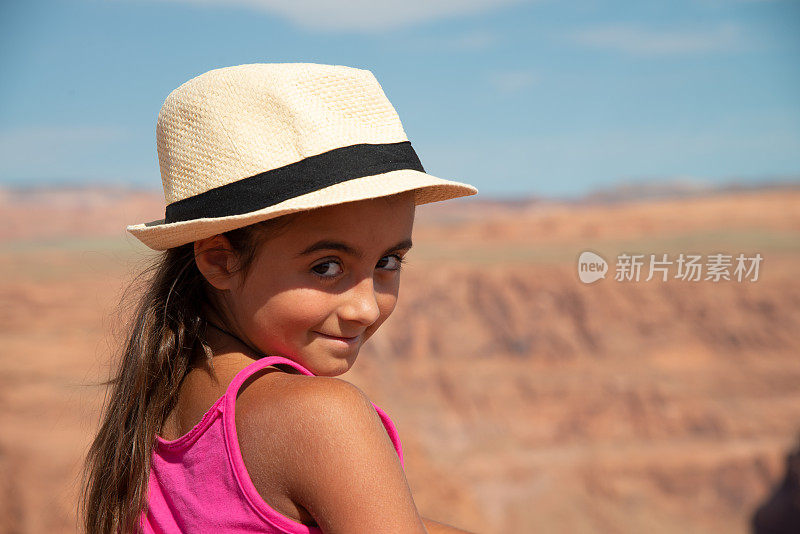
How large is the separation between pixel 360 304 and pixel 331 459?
0.26m

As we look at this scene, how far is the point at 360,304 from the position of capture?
3.54 feet

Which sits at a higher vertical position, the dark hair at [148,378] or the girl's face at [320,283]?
the girl's face at [320,283]

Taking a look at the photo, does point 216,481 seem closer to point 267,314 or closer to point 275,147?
point 267,314

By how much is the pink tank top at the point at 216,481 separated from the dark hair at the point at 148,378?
53 millimetres

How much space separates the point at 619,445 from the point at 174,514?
72.0ft

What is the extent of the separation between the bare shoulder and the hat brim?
22cm

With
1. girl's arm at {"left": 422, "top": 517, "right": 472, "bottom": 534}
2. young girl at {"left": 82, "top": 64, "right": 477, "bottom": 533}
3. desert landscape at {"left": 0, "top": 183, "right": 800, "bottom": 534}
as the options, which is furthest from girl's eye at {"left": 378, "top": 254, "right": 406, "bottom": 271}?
desert landscape at {"left": 0, "top": 183, "right": 800, "bottom": 534}

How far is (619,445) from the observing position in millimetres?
21516

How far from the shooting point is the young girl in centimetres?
91

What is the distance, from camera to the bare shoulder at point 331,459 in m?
0.88
